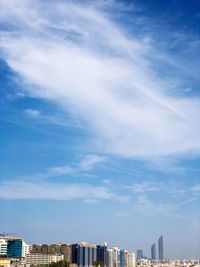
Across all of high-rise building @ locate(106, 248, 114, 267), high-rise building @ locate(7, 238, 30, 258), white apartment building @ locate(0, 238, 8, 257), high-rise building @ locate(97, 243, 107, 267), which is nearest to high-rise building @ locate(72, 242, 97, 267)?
high-rise building @ locate(97, 243, 107, 267)

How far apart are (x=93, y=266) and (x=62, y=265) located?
14555mm

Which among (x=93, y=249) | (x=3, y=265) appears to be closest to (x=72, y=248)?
(x=93, y=249)

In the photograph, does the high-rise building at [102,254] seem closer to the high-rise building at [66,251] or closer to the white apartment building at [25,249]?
the high-rise building at [66,251]

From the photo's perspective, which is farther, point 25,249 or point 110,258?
point 110,258

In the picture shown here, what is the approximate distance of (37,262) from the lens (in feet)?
271

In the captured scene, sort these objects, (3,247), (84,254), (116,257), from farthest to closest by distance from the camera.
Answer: (116,257) → (84,254) → (3,247)

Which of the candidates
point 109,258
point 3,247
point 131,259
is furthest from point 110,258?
point 3,247

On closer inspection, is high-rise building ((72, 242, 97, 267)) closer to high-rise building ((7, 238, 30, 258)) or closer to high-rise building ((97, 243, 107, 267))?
high-rise building ((97, 243, 107, 267))

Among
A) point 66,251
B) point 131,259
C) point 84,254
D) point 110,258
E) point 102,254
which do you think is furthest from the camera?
point 131,259

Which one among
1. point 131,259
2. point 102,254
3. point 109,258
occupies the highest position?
point 102,254

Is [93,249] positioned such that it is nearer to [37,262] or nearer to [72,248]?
[72,248]

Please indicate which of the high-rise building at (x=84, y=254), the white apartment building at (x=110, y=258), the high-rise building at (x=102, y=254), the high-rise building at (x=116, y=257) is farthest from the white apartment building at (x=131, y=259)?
the high-rise building at (x=84, y=254)

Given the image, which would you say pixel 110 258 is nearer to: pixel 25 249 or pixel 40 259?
pixel 25 249

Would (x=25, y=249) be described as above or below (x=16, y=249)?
above
